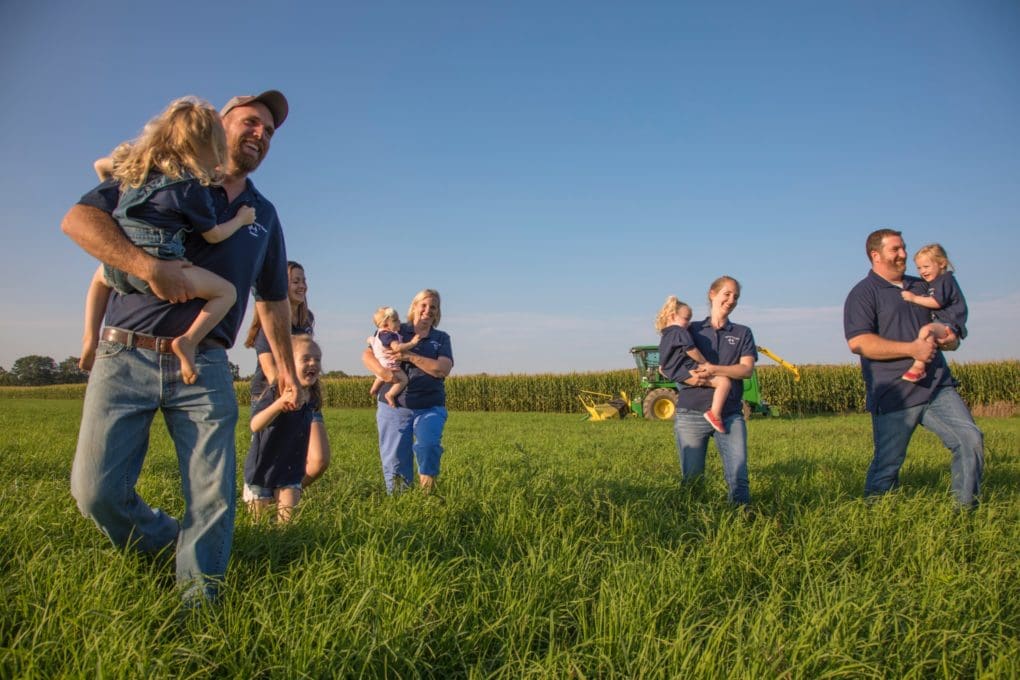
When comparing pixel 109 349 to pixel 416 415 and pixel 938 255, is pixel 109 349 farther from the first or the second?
pixel 938 255

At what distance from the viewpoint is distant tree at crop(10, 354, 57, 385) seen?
72.7 meters

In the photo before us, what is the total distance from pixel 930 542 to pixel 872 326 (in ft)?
6.29

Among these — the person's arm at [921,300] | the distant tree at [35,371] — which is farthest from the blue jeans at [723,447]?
the distant tree at [35,371]

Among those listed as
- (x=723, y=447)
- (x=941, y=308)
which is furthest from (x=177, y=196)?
(x=941, y=308)

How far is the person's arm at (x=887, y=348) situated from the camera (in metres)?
4.77

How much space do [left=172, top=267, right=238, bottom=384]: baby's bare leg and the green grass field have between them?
876 mm

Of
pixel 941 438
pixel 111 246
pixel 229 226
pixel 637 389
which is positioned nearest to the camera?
pixel 111 246

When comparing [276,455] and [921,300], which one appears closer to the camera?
[276,455]

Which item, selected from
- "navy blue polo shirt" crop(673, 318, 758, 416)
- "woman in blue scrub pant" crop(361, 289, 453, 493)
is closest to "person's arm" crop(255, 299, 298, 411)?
"woman in blue scrub pant" crop(361, 289, 453, 493)

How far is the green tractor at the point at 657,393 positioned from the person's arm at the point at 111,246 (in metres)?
18.9

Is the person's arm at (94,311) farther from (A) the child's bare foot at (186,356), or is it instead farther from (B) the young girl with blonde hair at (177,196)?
(A) the child's bare foot at (186,356)

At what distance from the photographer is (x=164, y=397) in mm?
2598

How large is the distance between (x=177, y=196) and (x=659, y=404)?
65.7ft

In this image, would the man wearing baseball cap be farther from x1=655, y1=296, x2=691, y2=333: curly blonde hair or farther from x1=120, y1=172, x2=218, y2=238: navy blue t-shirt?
x1=655, y1=296, x2=691, y2=333: curly blonde hair
